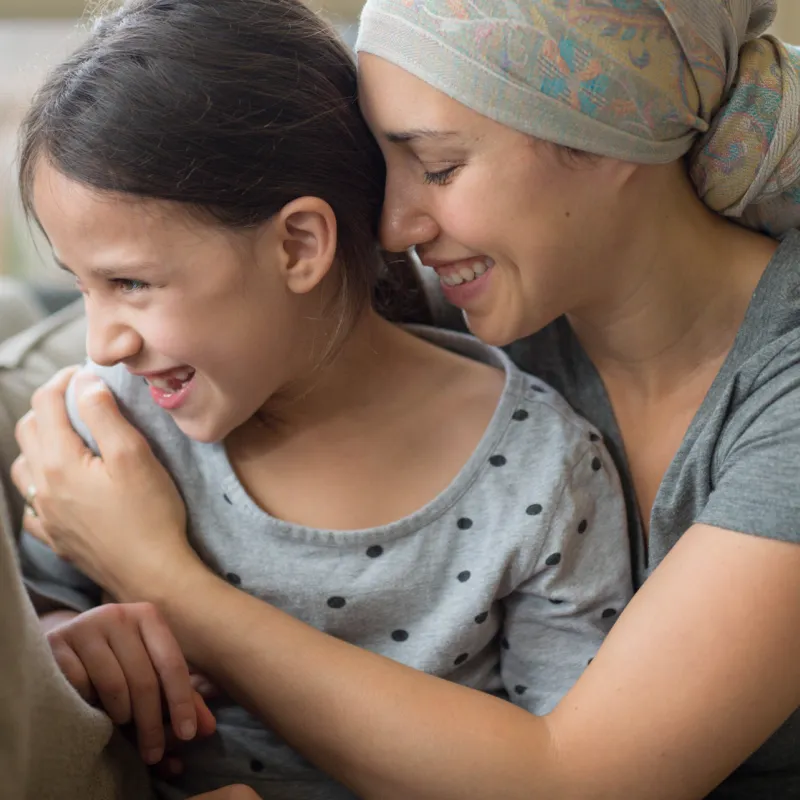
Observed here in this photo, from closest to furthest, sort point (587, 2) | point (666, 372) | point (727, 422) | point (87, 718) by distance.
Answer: point (87, 718), point (587, 2), point (727, 422), point (666, 372)

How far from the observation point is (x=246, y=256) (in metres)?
0.94

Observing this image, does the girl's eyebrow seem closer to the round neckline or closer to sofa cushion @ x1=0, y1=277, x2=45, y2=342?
the round neckline

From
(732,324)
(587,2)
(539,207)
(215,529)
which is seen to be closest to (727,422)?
(732,324)

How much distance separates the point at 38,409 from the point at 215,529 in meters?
0.23

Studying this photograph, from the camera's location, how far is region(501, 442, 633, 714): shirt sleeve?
104 centimetres

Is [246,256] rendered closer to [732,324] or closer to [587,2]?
[587,2]

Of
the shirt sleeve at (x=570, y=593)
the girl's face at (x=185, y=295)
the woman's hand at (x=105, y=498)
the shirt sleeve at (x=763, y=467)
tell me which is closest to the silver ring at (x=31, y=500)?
the woman's hand at (x=105, y=498)

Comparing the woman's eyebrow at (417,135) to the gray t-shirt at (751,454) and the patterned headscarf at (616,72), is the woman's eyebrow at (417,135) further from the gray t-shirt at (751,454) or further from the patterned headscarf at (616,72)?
the gray t-shirt at (751,454)

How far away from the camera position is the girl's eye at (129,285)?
0.92 m

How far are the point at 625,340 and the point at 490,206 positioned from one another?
0.26m

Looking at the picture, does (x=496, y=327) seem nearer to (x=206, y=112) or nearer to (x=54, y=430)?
(x=206, y=112)

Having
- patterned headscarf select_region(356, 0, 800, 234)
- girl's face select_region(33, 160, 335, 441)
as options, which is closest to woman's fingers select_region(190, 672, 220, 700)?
girl's face select_region(33, 160, 335, 441)

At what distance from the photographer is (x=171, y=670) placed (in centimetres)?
90

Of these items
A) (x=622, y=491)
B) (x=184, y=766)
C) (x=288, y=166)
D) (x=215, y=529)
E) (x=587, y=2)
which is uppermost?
(x=587, y=2)
